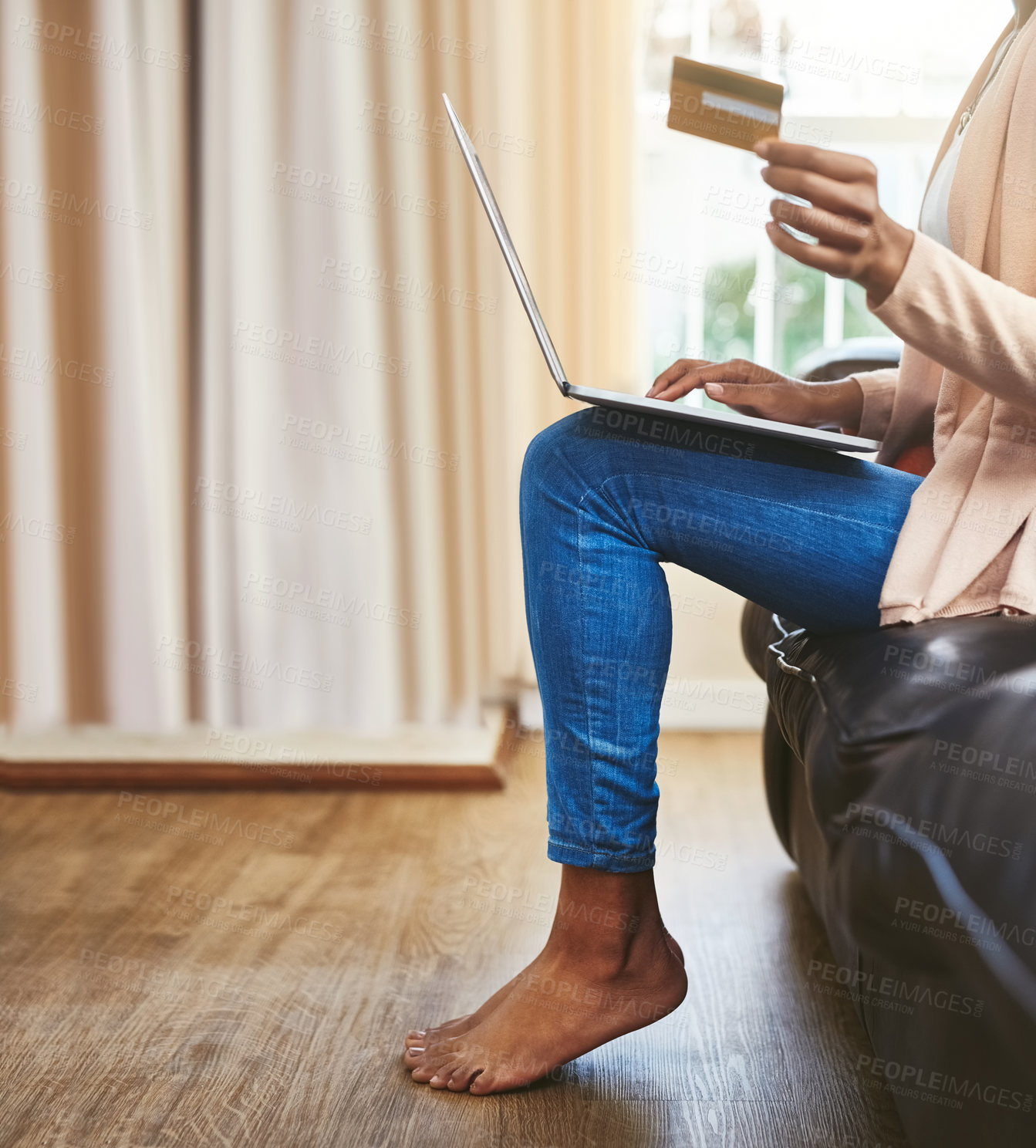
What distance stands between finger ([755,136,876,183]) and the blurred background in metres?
1.40

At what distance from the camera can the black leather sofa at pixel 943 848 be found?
0.51 m

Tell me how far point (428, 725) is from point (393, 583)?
0.91 ft

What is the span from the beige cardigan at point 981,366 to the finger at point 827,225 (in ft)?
0.13

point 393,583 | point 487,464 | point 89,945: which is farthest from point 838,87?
point 89,945

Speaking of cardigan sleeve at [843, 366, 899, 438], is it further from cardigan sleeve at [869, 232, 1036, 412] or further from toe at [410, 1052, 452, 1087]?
toe at [410, 1052, 452, 1087]

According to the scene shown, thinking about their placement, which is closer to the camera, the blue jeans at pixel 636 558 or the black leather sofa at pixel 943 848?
the black leather sofa at pixel 943 848

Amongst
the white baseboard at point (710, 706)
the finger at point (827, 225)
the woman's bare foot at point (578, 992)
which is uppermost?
the finger at point (827, 225)

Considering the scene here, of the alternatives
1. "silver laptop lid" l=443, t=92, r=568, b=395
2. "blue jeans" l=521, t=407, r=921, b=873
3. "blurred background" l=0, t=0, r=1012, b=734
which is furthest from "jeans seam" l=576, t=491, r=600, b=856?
"blurred background" l=0, t=0, r=1012, b=734

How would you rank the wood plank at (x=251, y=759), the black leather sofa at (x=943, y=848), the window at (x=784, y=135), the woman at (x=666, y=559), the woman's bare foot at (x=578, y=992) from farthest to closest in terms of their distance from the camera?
the window at (x=784, y=135)
the wood plank at (x=251, y=759)
the woman's bare foot at (x=578, y=992)
the woman at (x=666, y=559)
the black leather sofa at (x=943, y=848)

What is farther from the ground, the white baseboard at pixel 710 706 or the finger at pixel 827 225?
the finger at pixel 827 225

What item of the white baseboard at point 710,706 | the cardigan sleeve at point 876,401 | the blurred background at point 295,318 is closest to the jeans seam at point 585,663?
the cardigan sleeve at point 876,401

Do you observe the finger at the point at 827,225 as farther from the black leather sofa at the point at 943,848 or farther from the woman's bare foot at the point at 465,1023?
the woman's bare foot at the point at 465,1023

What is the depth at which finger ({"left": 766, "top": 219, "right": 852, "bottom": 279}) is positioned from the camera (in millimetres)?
662

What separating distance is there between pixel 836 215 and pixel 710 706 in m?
1.72
